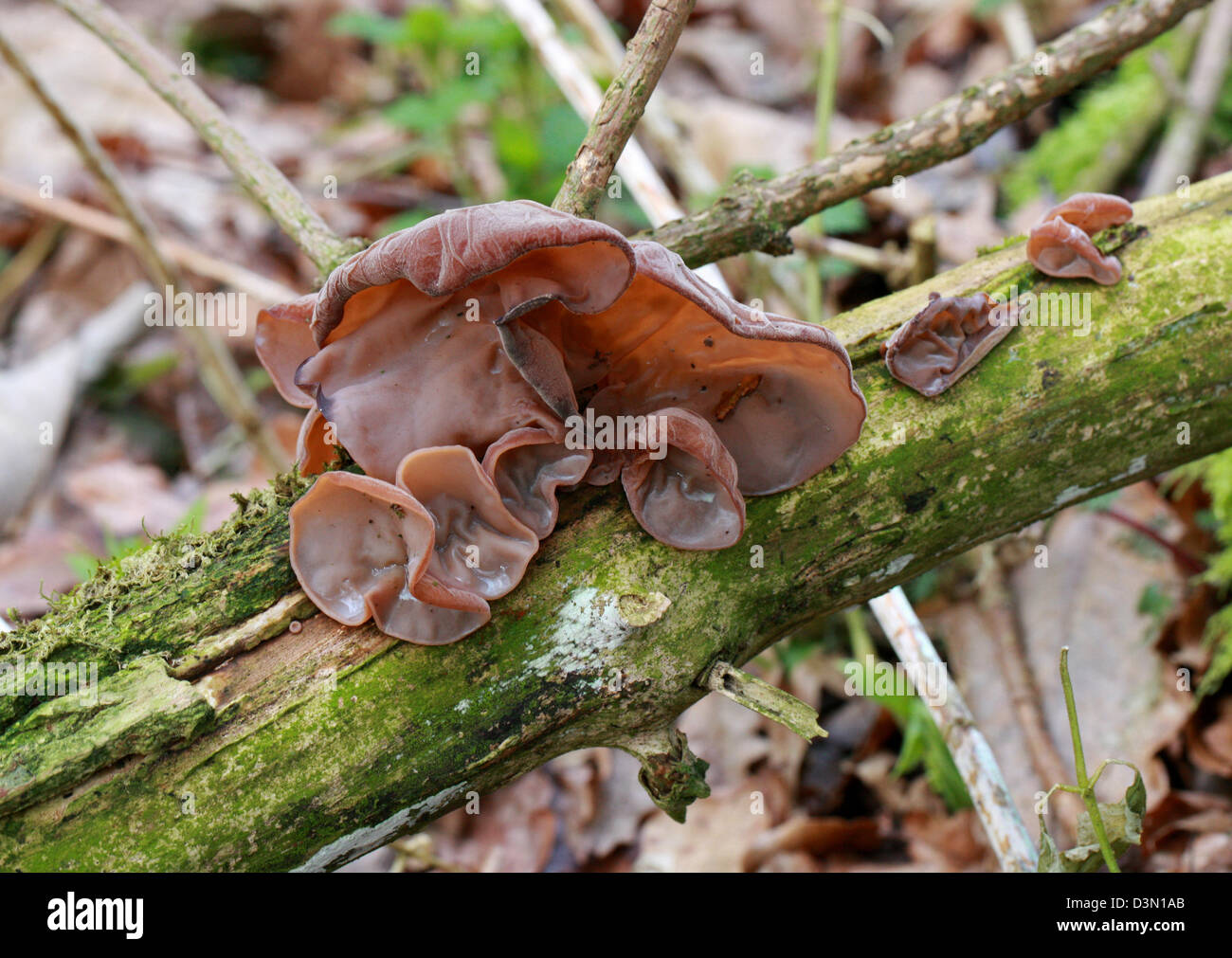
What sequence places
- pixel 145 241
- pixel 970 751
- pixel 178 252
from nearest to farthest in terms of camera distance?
1. pixel 970 751
2. pixel 145 241
3. pixel 178 252

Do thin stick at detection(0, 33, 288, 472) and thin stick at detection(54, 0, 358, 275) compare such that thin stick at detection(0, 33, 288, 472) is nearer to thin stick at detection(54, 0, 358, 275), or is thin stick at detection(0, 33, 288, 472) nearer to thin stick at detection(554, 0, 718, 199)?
thin stick at detection(54, 0, 358, 275)

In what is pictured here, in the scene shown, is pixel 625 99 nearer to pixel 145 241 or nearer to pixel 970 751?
pixel 970 751

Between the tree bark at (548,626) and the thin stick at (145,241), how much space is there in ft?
6.80

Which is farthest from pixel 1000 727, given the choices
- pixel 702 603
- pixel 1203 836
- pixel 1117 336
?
pixel 702 603

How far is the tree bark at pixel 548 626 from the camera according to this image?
6.10 ft

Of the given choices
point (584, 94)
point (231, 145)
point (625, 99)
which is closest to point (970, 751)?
point (625, 99)

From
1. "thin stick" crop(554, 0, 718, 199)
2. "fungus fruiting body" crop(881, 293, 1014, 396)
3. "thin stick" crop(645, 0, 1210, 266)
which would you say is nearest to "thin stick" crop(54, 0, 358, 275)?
"thin stick" crop(645, 0, 1210, 266)

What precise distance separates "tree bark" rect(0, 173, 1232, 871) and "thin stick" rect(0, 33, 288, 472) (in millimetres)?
2073

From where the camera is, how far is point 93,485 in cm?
499

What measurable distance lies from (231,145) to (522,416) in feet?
4.51

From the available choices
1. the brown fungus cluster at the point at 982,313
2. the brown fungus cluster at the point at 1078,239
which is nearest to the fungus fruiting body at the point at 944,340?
the brown fungus cluster at the point at 982,313

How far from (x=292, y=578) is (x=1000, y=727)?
2422mm

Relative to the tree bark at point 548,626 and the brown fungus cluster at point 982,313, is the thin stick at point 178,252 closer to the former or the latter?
the tree bark at point 548,626

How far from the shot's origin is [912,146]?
269 cm
